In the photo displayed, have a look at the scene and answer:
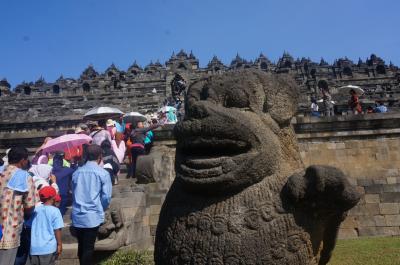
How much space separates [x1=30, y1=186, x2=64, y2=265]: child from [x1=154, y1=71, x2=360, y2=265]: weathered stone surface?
222 cm

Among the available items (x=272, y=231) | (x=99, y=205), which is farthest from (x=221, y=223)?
(x=99, y=205)

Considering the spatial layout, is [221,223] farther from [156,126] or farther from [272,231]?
[156,126]

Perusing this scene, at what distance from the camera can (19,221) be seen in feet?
13.3

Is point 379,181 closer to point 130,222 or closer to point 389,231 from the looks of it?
point 389,231

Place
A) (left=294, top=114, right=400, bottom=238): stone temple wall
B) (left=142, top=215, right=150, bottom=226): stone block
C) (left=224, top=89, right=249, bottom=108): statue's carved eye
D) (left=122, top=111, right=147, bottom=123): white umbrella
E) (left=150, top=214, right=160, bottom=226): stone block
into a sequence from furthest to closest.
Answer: (left=122, top=111, right=147, bottom=123): white umbrella, (left=294, top=114, right=400, bottom=238): stone temple wall, (left=150, top=214, right=160, bottom=226): stone block, (left=142, top=215, right=150, bottom=226): stone block, (left=224, top=89, right=249, bottom=108): statue's carved eye

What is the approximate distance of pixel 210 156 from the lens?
2559mm

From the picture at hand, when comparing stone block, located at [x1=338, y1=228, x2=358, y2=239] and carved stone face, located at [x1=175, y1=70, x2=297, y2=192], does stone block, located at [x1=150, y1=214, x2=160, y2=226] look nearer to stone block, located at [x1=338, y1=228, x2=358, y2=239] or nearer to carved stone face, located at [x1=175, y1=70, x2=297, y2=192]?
stone block, located at [x1=338, y1=228, x2=358, y2=239]

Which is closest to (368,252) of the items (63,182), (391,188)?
(391,188)

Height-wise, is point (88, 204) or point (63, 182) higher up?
point (63, 182)

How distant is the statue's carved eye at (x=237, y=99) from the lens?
8.84 feet

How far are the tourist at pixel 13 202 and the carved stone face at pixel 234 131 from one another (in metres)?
2.37

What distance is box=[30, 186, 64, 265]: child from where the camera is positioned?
13.9ft

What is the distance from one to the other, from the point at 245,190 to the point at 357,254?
434 cm

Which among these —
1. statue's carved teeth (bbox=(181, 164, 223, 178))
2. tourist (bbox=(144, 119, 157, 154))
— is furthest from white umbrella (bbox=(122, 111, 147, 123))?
statue's carved teeth (bbox=(181, 164, 223, 178))
